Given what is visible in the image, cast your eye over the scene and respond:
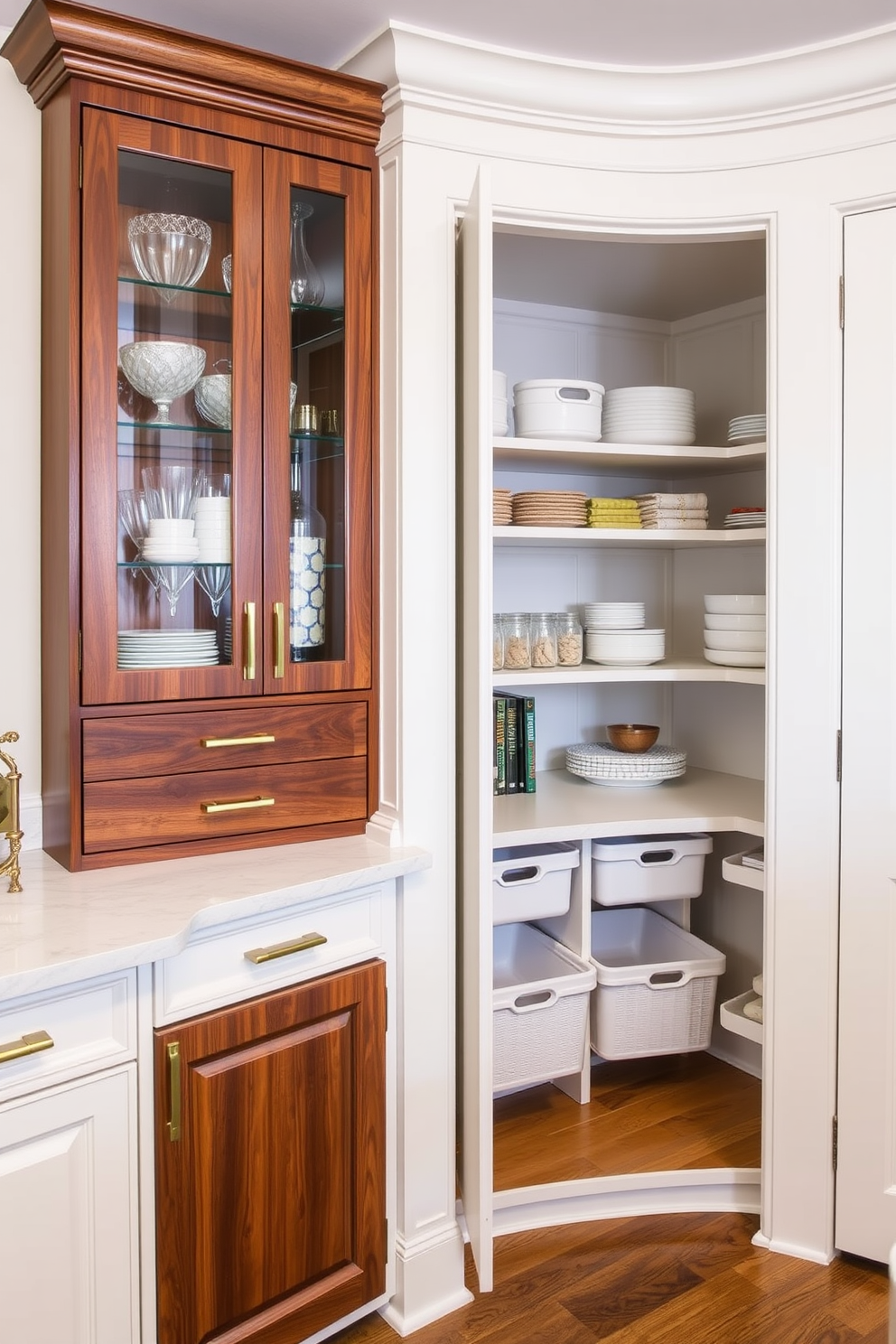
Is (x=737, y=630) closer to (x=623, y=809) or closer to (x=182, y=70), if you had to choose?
(x=623, y=809)

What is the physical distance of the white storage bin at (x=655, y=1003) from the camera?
2.63m

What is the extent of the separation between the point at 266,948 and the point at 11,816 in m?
0.52

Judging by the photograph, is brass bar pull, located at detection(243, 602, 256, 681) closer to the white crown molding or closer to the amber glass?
the amber glass

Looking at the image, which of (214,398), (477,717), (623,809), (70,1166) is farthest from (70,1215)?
(623,809)

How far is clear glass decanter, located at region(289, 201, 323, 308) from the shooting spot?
6.60 feet

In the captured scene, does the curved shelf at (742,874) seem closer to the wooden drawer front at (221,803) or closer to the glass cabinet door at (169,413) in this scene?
the wooden drawer front at (221,803)

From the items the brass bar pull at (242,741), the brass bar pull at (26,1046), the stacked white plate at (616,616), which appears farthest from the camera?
the stacked white plate at (616,616)

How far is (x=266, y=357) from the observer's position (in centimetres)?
197

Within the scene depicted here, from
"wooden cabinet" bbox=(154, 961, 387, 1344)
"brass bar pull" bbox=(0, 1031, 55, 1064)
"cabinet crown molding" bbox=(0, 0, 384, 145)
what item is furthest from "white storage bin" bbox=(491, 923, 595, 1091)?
"cabinet crown molding" bbox=(0, 0, 384, 145)

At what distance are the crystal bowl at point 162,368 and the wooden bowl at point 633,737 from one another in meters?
1.56

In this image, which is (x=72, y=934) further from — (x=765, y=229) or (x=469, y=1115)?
(x=765, y=229)

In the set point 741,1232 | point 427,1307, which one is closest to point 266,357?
point 427,1307

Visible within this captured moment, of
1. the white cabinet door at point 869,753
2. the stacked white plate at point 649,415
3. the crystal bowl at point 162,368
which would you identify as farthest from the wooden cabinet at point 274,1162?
the stacked white plate at point 649,415

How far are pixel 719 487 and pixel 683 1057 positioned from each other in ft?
5.63
